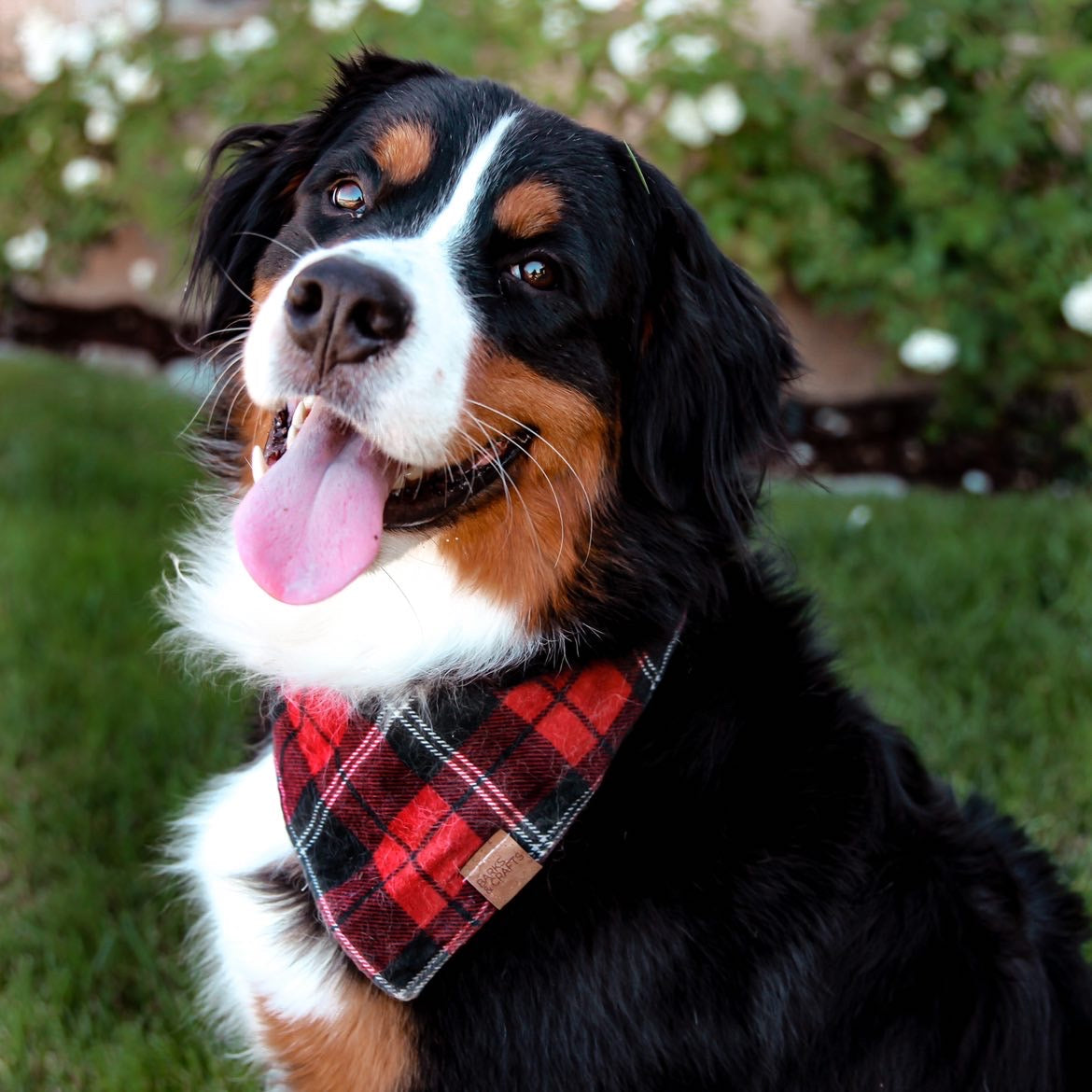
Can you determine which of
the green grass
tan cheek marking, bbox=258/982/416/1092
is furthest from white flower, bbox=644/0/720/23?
tan cheek marking, bbox=258/982/416/1092

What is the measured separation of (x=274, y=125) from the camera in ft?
8.68

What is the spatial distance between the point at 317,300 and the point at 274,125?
91 centimetres

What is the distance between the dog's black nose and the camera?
1881 millimetres

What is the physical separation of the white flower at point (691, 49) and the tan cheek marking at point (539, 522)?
3958 mm

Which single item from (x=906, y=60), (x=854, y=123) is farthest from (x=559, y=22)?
(x=906, y=60)

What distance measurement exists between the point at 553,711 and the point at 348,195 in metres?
1.05

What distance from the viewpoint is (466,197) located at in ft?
7.21

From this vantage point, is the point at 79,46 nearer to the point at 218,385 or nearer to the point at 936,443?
the point at 936,443

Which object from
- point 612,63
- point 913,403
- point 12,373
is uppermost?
point 612,63

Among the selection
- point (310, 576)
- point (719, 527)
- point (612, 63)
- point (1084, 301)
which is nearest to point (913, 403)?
point (1084, 301)

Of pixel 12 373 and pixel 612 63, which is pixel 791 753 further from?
pixel 12 373

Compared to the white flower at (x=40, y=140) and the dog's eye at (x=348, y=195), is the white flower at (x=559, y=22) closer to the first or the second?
the white flower at (x=40, y=140)

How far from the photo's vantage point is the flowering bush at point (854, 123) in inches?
218

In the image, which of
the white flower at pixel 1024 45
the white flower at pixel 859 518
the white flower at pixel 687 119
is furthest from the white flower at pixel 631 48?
the white flower at pixel 859 518
